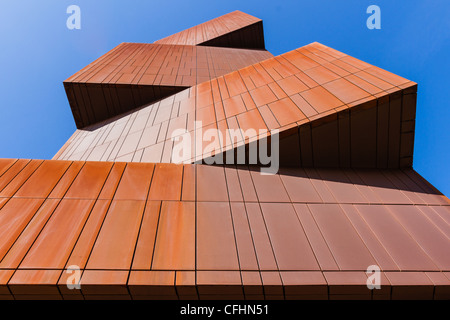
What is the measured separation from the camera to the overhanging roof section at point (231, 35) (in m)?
20.6

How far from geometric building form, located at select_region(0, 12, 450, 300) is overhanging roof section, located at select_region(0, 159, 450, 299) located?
0.02 metres

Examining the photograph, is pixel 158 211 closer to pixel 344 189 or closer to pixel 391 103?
pixel 344 189

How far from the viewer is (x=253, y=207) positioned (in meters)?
4.75

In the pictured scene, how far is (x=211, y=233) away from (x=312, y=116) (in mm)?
3573

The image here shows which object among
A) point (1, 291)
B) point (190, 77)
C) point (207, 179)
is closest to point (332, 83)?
point (207, 179)

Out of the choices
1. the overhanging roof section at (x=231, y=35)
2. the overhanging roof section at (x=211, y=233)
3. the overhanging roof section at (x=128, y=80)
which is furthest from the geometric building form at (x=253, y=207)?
the overhanging roof section at (x=231, y=35)

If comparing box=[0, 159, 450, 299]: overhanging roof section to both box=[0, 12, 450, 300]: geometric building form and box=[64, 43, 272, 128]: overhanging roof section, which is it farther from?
box=[64, 43, 272, 128]: overhanging roof section

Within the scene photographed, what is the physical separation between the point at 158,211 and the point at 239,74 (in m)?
6.41

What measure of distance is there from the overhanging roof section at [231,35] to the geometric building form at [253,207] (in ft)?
45.5
